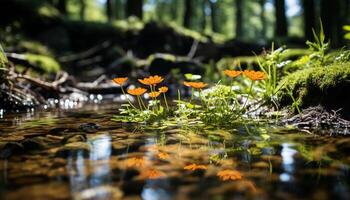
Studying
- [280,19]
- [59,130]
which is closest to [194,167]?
[59,130]

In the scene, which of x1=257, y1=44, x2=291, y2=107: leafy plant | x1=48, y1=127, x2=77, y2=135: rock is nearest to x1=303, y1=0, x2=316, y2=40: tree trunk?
x1=257, y1=44, x2=291, y2=107: leafy plant

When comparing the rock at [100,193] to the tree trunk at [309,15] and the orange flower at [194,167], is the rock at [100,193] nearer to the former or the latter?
the orange flower at [194,167]

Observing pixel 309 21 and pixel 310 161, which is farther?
pixel 309 21

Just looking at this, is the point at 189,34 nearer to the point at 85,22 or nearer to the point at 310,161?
the point at 85,22

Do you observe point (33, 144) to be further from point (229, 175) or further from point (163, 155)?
point (229, 175)

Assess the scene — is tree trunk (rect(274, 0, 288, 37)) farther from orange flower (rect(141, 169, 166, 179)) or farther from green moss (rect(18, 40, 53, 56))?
orange flower (rect(141, 169, 166, 179))

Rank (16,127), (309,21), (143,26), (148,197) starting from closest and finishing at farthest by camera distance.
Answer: (148,197)
(16,127)
(143,26)
(309,21)

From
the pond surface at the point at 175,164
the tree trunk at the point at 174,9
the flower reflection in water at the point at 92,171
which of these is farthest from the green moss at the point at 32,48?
the tree trunk at the point at 174,9

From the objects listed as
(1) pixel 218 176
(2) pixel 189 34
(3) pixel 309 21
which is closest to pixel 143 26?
(2) pixel 189 34
